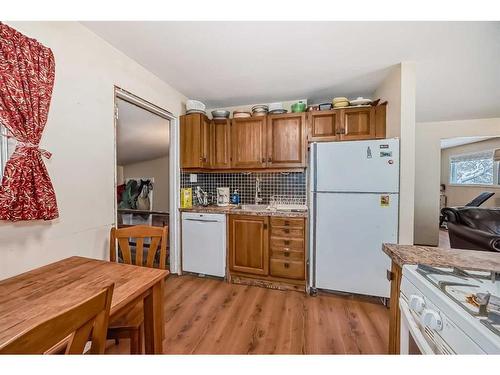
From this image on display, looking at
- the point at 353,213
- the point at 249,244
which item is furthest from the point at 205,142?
the point at 353,213

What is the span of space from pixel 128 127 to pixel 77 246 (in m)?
2.03

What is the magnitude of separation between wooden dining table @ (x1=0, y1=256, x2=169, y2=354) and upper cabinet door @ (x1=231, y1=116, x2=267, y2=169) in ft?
5.96

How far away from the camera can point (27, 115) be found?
115 centimetres

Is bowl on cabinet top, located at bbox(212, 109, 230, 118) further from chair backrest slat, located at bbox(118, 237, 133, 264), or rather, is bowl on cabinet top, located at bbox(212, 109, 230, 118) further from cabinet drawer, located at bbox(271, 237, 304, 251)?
chair backrest slat, located at bbox(118, 237, 133, 264)

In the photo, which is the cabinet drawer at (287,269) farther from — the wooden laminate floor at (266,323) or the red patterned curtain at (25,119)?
the red patterned curtain at (25,119)

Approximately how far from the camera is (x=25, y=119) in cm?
114

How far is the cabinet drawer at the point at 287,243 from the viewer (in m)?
2.32

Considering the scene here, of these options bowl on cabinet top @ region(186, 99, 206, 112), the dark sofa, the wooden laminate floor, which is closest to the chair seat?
the wooden laminate floor

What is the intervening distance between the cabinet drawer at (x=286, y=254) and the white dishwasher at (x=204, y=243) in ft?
1.96

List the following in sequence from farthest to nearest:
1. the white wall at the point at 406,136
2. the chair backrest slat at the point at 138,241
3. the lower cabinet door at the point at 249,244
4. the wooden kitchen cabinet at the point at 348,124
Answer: the lower cabinet door at the point at 249,244 → the wooden kitchen cabinet at the point at 348,124 → the white wall at the point at 406,136 → the chair backrest slat at the point at 138,241

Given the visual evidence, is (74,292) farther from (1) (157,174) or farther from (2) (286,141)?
(1) (157,174)

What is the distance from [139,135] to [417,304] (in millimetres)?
3610

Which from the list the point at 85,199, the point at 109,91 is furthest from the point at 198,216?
the point at 109,91

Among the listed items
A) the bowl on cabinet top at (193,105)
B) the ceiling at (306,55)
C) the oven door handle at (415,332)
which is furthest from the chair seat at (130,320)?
the bowl on cabinet top at (193,105)
